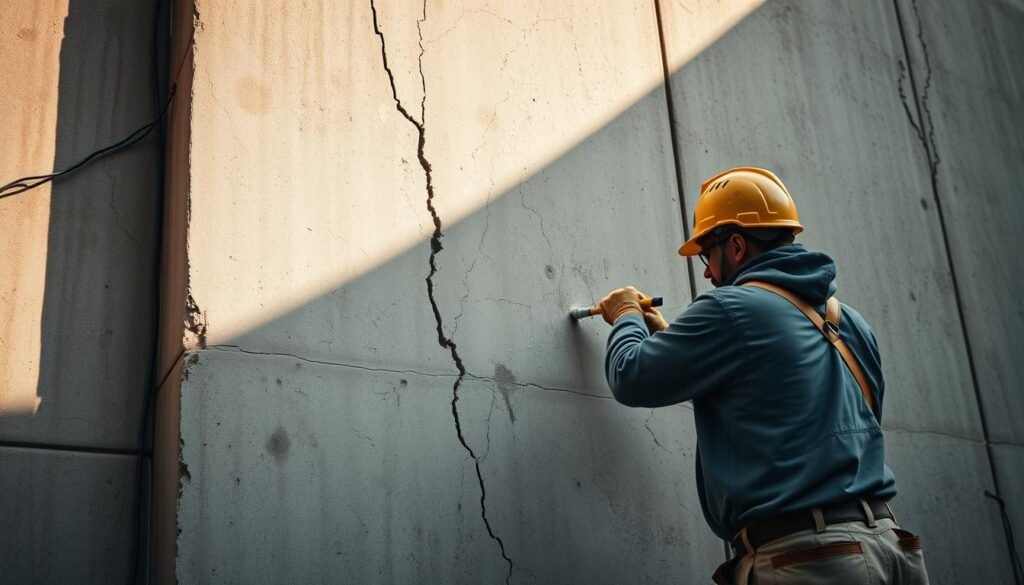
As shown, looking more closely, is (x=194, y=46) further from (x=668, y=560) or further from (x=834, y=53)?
(x=834, y=53)

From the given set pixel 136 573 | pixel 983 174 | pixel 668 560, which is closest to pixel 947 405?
pixel 983 174

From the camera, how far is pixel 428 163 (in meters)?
3.20

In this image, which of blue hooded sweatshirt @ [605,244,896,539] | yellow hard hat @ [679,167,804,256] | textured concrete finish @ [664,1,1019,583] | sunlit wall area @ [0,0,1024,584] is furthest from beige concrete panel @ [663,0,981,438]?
blue hooded sweatshirt @ [605,244,896,539]

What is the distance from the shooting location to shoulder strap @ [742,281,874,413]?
2.67m

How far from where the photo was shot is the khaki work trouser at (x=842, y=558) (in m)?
2.38

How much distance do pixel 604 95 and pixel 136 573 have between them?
2358mm

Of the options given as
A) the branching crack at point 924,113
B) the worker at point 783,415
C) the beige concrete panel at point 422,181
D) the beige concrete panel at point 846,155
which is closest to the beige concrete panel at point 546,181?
the beige concrete panel at point 422,181

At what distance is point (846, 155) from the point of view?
15.9 feet

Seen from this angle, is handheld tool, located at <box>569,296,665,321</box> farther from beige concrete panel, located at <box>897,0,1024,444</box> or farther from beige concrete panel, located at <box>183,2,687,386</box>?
beige concrete panel, located at <box>897,0,1024,444</box>

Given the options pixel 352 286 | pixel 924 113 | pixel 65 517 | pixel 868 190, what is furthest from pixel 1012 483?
pixel 65 517

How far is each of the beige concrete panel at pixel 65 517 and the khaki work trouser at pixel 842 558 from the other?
1771 millimetres

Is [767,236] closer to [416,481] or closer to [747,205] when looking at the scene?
[747,205]

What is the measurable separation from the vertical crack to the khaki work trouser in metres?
0.83

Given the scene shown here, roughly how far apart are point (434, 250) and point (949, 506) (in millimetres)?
2844
